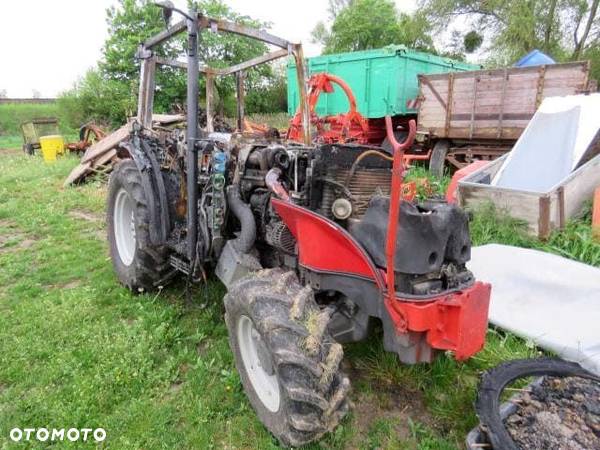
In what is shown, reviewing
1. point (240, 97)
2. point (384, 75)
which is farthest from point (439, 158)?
point (240, 97)

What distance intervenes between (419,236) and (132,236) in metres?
2.78

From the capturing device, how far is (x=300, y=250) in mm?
2219

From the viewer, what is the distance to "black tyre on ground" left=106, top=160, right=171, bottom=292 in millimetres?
3180

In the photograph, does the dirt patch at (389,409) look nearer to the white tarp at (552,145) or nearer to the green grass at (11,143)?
the white tarp at (552,145)

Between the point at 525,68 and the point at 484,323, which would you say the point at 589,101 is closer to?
the point at 525,68

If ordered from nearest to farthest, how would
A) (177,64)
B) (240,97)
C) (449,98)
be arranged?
(177,64), (240,97), (449,98)

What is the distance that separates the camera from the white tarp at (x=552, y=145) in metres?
4.89

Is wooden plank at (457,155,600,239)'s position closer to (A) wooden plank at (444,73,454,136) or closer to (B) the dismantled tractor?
(B) the dismantled tractor

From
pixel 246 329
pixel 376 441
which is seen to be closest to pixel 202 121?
pixel 246 329

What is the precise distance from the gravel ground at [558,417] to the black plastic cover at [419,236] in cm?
82

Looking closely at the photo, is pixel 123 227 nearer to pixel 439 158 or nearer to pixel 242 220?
pixel 242 220

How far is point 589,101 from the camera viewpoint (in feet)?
17.5

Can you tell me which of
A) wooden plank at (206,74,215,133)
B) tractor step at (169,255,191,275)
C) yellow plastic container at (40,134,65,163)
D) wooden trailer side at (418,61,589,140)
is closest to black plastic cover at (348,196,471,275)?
tractor step at (169,255,191,275)

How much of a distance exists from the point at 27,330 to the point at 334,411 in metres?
2.44
